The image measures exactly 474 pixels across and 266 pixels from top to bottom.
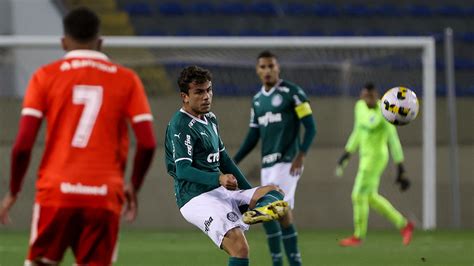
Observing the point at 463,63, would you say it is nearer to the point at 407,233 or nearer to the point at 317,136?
the point at 317,136

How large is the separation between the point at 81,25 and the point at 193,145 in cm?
190

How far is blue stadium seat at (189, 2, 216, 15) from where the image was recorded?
59.4ft

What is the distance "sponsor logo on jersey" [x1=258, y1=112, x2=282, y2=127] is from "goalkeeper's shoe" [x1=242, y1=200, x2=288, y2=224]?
276 centimetres

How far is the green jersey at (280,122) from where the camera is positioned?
29.3 feet

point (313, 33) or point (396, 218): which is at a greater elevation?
point (313, 33)

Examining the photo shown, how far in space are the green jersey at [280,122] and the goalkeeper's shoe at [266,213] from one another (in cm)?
272

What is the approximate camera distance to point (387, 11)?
18453mm

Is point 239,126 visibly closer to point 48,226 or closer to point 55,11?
point 55,11

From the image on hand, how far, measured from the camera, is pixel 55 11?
16312 millimetres

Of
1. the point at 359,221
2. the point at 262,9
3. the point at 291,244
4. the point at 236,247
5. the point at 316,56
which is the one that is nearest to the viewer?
the point at 236,247

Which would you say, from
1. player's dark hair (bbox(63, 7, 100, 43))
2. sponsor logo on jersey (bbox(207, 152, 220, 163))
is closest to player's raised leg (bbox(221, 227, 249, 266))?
sponsor logo on jersey (bbox(207, 152, 220, 163))

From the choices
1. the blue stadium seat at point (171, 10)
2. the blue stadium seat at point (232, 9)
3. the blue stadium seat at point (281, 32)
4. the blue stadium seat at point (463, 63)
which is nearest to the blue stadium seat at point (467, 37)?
the blue stadium seat at point (463, 63)

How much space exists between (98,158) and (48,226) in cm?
37

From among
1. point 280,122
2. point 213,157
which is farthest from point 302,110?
point 213,157
